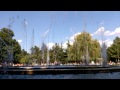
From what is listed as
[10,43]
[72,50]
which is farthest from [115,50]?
[10,43]

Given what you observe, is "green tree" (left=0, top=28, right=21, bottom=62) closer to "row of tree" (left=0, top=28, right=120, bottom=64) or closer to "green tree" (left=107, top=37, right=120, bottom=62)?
"row of tree" (left=0, top=28, right=120, bottom=64)

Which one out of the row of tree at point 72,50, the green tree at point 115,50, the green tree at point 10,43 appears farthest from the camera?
the green tree at point 115,50

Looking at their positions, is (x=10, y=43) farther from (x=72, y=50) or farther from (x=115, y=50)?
(x=115, y=50)

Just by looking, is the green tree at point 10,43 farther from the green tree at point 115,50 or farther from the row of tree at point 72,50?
the green tree at point 115,50

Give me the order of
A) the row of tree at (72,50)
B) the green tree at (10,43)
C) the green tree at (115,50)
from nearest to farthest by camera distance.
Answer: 1. the green tree at (10,43)
2. the row of tree at (72,50)
3. the green tree at (115,50)

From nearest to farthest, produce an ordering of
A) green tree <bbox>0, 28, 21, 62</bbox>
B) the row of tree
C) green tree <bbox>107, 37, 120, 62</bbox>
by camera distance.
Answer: green tree <bbox>0, 28, 21, 62</bbox>, the row of tree, green tree <bbox>107, 37, 120, 62</bbox>

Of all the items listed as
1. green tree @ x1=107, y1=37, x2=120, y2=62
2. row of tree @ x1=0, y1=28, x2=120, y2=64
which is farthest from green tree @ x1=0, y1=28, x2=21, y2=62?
green tree @ x1=107, y1=37, x2=120, y2=62

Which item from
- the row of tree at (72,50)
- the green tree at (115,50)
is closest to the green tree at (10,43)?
the row of tree at (72,50)

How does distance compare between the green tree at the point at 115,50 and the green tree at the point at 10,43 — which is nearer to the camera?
the green tree at the point at 10,43

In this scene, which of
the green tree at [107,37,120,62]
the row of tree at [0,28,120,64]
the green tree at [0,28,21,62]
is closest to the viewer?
the green tree at [0,28,21,62]
